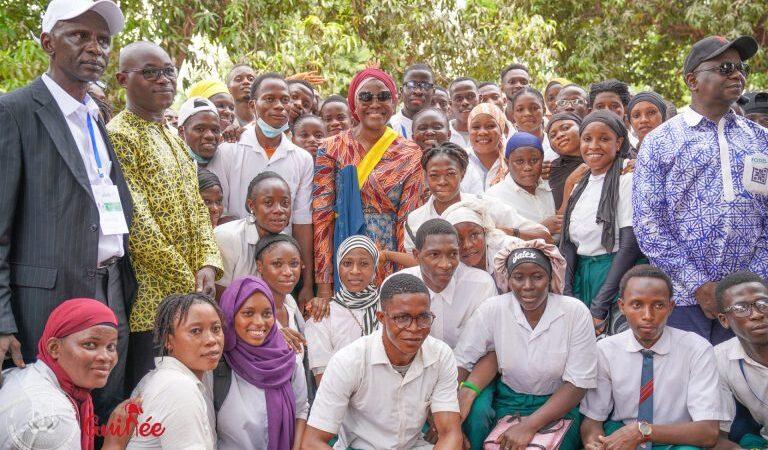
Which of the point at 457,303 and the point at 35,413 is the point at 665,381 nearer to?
the point at 457,303

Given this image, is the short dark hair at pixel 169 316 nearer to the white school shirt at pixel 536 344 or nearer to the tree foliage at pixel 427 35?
the white school shirt at pixel 536 344

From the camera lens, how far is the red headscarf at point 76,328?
329 cm

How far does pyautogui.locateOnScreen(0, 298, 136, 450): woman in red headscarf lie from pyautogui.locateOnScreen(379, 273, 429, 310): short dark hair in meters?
1.37

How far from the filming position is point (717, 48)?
4.41 metres

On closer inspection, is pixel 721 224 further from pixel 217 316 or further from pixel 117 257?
pixel 117 257

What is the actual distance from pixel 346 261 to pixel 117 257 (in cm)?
163

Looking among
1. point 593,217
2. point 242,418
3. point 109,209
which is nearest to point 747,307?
point 593,217

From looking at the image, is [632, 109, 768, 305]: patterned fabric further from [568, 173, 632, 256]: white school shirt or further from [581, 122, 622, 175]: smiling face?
[581, 122, 622, 175]: smiling face

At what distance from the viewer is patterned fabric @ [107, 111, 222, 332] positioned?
12.6ft

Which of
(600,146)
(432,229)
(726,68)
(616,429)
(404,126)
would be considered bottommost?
(616,429)

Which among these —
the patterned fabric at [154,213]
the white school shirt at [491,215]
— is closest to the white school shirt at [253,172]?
the white school shirt at [491,215]

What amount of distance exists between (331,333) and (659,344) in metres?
1.86

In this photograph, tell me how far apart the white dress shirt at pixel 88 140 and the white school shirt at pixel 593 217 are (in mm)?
2758

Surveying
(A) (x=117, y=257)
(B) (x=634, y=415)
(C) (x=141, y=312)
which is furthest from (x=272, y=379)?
(B) (x=634, y=415)
